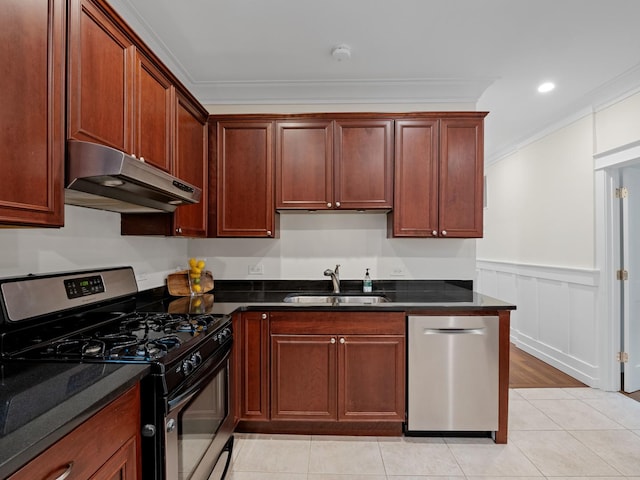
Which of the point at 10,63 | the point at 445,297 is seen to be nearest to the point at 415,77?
the point at 445,297

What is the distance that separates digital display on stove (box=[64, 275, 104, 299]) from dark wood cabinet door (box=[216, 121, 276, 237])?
1059 millimetres

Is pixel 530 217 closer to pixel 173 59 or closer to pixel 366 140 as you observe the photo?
pixel 366 140

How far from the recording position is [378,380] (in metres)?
2.34

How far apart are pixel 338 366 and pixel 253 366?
0.58m

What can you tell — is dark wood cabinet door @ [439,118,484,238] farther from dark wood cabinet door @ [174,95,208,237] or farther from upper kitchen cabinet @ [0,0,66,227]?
upper kitchen cabinet @ [0,0,66,227]

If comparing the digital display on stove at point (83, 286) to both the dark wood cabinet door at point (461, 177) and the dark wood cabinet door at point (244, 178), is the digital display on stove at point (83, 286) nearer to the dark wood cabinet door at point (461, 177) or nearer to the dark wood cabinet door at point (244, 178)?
the dark wood cabinet door at point (244, 178)

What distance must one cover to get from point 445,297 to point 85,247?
236 centimetres

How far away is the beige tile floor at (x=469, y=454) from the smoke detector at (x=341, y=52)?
265 cm

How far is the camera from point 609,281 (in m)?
3.08

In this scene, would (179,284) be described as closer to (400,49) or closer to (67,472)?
(67,472)

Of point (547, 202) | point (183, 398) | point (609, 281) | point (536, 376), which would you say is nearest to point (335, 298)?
point (183, 398)

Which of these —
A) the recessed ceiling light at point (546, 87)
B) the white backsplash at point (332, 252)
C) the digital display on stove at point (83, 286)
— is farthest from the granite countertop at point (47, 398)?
the recessed ceiling light at point (546, 87)

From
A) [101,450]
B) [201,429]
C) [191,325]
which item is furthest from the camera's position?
[191,325]

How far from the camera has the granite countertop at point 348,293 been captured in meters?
2.30
